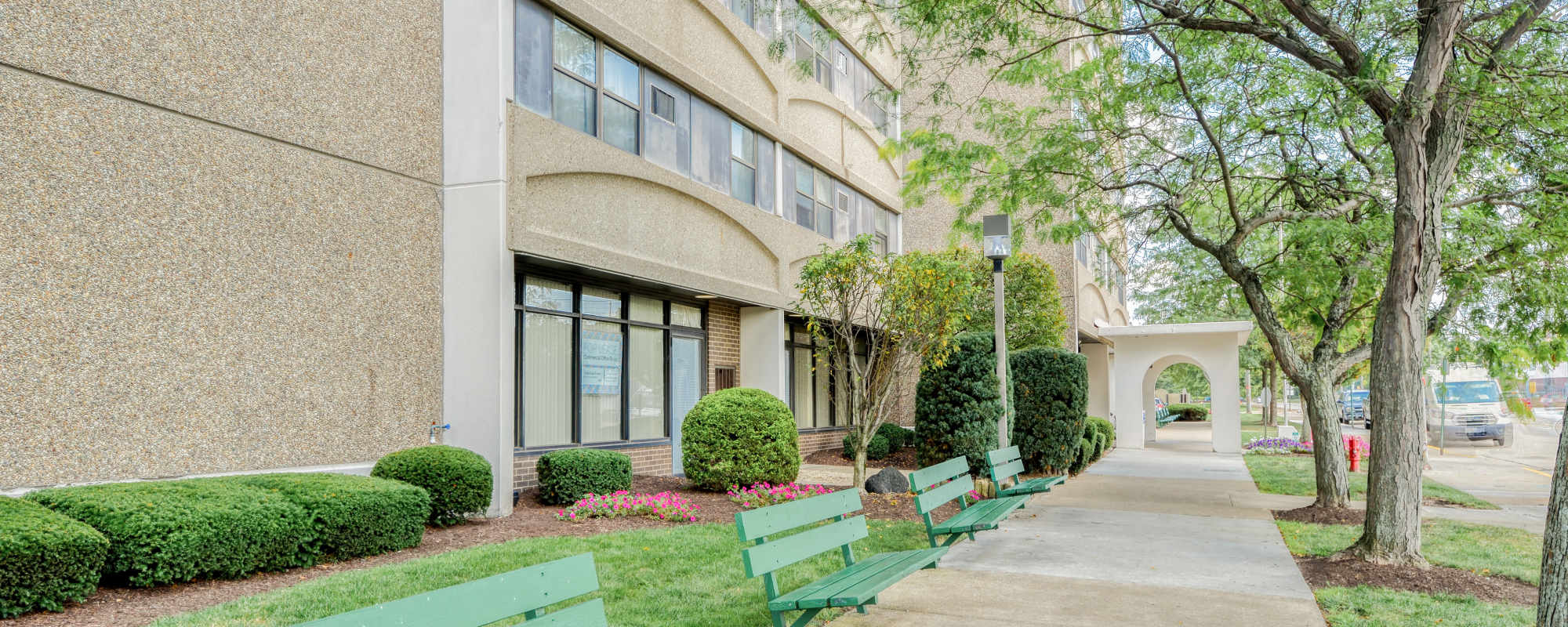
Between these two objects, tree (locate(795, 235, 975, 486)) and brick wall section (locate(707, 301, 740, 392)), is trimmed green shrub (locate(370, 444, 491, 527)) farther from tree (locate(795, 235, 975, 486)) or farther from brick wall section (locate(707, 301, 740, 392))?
brick wall section (locate(707, 301, 740, 392))

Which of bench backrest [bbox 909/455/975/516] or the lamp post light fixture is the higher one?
the lamp post light fixture

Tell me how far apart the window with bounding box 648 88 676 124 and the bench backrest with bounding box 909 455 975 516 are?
23.3 ft

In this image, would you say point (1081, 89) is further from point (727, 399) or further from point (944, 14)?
point (727, 399)

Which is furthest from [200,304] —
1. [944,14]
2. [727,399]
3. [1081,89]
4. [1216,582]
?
[1081,89]

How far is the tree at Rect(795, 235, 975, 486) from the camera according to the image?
12.0 metres

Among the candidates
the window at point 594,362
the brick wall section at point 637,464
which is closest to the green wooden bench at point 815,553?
the brick wall section at point 637,464

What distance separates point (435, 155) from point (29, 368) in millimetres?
4623

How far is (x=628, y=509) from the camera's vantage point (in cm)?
1012

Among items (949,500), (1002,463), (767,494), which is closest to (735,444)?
(767,494)

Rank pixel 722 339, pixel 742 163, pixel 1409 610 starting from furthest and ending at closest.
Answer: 1. pixel 722 339
2. pixel 742 163
3. pixel 1409 610

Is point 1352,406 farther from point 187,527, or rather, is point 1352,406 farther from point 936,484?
point 187,527

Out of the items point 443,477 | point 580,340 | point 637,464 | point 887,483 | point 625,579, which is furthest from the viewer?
point 637,464

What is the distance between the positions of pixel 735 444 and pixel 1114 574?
522 cm

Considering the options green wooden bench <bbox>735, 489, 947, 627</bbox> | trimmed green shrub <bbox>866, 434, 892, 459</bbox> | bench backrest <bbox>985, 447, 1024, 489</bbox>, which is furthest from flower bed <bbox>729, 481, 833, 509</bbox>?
trimmed green shrub <bbox>866, 434, 892, 459</bbox>
